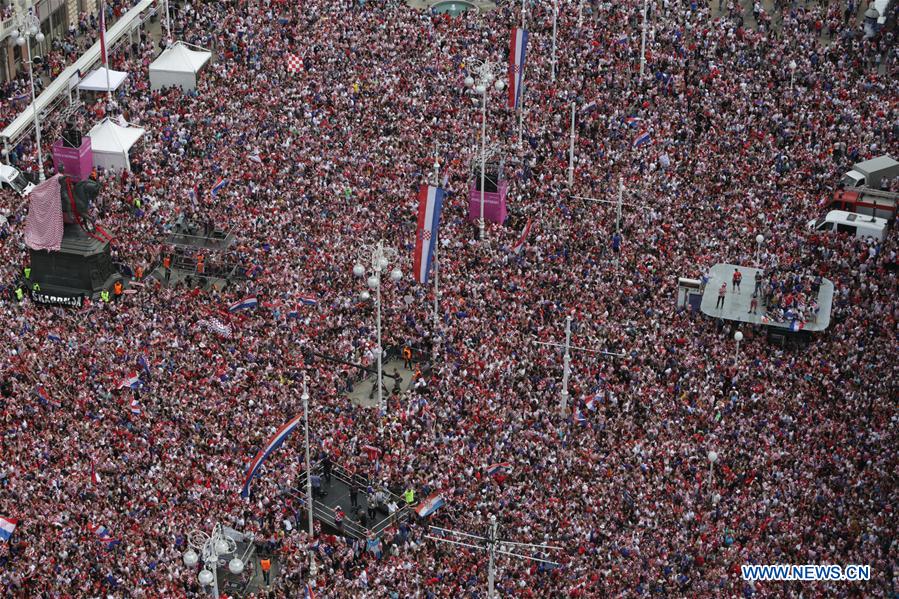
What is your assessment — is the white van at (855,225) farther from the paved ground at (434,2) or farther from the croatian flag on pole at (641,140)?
the paved ground at (434,2)

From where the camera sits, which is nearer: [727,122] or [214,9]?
[727,122]

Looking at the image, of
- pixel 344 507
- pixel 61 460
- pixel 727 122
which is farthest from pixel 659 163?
pixel 61 460

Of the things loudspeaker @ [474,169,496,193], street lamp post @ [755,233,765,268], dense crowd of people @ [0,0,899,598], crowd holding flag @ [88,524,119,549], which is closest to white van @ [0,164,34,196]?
dense crowd of people @ [0,0,899,598]

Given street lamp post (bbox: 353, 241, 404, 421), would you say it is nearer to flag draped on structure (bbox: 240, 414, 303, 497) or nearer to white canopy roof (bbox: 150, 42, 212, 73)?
flag draped on structure (bbox: 240, 414, 303, 497)

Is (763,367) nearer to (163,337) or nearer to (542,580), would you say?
(542,580)

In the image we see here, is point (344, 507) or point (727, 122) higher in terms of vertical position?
point (727, 122)

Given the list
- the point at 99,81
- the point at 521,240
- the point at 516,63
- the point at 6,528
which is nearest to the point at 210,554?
the point at 6,528

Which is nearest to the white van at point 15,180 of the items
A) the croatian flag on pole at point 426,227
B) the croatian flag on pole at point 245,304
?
the croatian flag on pole at point 245,304
